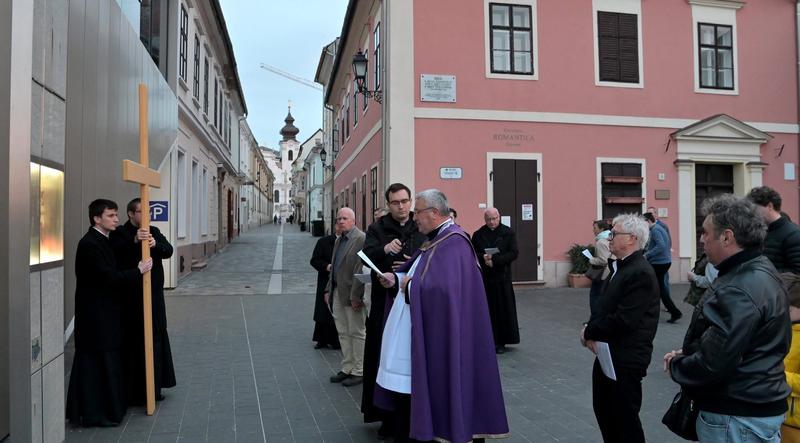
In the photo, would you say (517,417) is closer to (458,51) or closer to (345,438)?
(345,438)

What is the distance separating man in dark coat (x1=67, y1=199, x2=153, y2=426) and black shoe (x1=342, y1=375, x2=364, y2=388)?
207 cm

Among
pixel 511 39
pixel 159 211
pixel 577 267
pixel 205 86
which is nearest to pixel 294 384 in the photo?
pixel 159 211

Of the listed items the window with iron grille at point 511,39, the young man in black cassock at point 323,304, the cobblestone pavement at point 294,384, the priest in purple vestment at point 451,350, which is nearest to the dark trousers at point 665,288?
the cobblestone pavement at point 294,384

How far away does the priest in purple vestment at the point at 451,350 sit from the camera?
3469mm

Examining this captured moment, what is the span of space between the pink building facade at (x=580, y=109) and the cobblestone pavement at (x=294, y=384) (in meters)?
3.15

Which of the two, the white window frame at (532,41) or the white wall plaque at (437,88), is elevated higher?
the white window frame at (532,41)

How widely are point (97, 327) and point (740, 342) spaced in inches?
178

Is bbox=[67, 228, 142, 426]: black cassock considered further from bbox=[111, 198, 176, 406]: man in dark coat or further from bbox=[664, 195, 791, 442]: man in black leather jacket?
bbox=[664, 195, 791, 442]: man in black leather jacket

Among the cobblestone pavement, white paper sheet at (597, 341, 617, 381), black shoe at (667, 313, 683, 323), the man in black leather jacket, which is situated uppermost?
the man in black leather jacket

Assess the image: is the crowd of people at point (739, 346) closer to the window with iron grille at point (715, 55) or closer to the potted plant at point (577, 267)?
the potted plant at point (577, 267)

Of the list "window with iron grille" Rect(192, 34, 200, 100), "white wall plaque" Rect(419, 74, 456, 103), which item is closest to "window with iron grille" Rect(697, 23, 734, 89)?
"white wall plaque" Rect(419, 74, 456, 103)

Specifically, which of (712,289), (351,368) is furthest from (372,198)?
(712,289)

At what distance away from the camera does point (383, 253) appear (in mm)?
4883

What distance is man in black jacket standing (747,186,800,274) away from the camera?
413 centimetres
